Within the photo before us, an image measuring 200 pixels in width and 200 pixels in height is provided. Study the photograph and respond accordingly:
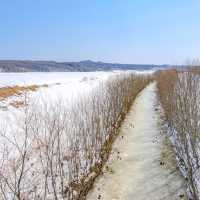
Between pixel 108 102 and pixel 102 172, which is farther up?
pixel 108 102

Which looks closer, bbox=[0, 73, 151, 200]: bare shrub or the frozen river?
bbox=[0, 73, 151, 200]: bare shrub

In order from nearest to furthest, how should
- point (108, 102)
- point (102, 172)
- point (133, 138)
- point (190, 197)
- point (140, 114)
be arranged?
point (190, 197), point (102, 172), point (133, 138), point (108, 102), point (140, 114)

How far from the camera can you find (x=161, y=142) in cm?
1357

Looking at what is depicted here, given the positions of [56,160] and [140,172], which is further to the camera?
[140,172]

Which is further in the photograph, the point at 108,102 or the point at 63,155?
the point at 108,102

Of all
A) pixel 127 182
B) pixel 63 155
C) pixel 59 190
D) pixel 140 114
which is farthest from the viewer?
pixel 140 114

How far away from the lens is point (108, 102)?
1675cm

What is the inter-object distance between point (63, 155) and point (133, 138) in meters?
4.17

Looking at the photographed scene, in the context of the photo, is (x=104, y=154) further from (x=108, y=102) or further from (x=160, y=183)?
(x=108, y=102)

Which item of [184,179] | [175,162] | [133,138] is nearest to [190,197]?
[184,179]

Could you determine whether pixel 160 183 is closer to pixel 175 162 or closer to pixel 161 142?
pixel 175 162

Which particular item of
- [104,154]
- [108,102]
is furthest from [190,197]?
[108,102]

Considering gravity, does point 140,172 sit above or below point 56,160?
below

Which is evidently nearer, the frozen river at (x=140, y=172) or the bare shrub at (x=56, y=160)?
the bare shrub at (x=56, y=160)
